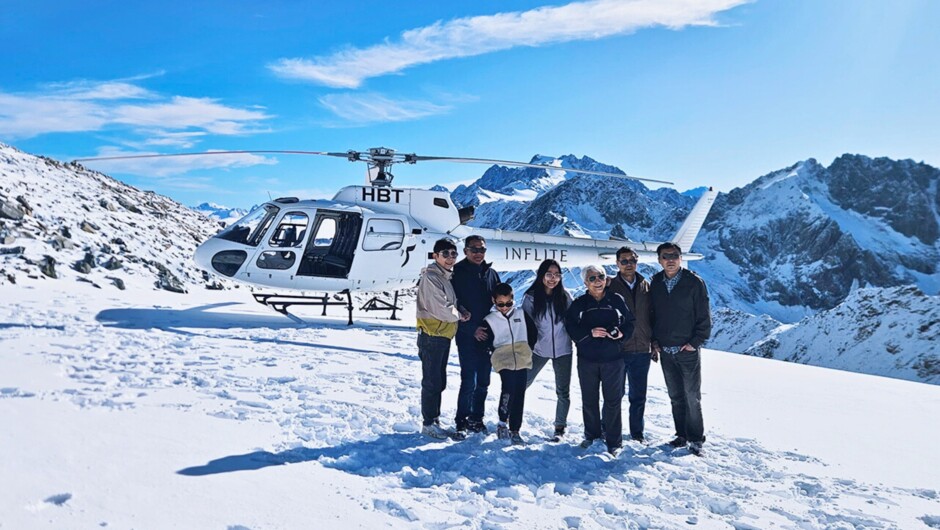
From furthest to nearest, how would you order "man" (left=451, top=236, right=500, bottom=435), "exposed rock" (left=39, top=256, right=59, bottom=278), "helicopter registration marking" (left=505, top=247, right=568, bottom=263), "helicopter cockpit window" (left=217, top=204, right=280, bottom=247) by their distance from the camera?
1. "helicopter registration marking" (left=505, top=247, right=568, bottom=263)
2. "exposed rock" (left=39, top=256, right=59, bottom=278)
3. "helicopter cockpit window" (left=217, top=204, right=280, bottom=247)
4. "man" (left=451, top=236, right=500, bottom=435)

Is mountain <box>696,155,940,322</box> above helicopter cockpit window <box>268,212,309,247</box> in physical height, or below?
above

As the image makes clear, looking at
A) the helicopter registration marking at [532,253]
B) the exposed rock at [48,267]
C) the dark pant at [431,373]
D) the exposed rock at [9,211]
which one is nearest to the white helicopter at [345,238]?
the helicopter registration marking at [532,253]

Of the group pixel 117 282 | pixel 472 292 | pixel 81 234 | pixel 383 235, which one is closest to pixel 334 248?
pixel 383 235

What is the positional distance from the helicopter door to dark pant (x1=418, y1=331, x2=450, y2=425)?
Answer: 644cm

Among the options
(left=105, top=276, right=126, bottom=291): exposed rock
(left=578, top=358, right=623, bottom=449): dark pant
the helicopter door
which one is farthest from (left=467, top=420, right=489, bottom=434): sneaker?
(left=105, top=276, right=126, bottom=291): exposed rock

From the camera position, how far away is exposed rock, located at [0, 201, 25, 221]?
14.1 m

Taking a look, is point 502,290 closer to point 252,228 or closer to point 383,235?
point 383,235

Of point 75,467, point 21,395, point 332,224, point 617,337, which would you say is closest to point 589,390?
point 617,337

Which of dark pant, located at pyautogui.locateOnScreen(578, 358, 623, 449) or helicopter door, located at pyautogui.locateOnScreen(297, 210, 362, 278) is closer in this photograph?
dark pant, located at pyautogui.locateOnScreen(578, 358, 623, 449)

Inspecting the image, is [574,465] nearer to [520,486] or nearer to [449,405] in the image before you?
[520,486]

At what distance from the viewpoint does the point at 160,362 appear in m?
6.29

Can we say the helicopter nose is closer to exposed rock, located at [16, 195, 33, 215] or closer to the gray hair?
the gray hair

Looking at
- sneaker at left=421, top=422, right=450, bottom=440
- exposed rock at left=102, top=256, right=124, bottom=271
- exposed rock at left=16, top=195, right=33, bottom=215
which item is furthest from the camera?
exposed rock at left=16, top=195, right=33, bottom=215

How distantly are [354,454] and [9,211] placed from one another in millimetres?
14997
